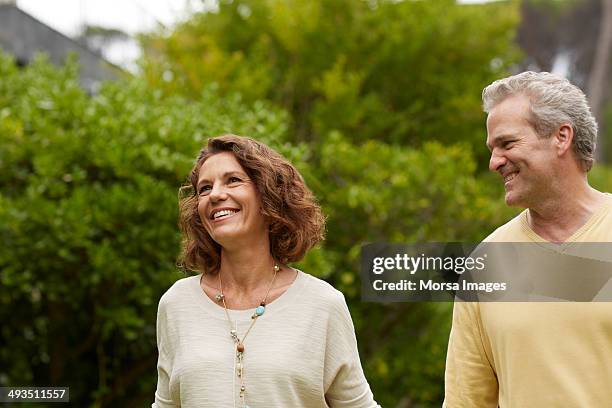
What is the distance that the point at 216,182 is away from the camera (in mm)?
2432

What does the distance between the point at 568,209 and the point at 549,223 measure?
0.07 meters

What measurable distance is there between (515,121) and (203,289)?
3.34 feet

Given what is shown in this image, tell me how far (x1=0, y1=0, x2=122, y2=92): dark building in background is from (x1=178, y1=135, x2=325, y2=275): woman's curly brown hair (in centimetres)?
552

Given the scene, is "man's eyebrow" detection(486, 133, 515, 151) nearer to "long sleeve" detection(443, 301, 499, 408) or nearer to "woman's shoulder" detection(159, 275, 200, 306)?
"long sleeve" detection(443, 301, 499, 408)

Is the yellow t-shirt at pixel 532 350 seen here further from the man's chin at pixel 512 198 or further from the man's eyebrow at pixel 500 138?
the man's eyebrow at pixel 500 138

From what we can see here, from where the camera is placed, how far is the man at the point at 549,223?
Answer: 86.1 inches

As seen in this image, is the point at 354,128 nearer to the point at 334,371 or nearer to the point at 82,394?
the point at 82,394

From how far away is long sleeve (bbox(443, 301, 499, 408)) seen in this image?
2422mm

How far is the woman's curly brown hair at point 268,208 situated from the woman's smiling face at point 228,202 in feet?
0.08

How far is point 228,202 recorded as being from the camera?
2.40 m

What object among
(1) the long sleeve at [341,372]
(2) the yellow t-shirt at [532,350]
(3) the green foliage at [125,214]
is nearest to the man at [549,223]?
(2) the yellow t-shirt at [532,350]

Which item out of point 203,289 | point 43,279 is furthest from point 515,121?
point 43,279

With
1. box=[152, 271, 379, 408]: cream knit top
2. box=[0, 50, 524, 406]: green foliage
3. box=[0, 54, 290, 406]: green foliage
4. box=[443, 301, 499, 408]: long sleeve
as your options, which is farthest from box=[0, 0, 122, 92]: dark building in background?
box=[443, 301, 499, 408]: long sleeve

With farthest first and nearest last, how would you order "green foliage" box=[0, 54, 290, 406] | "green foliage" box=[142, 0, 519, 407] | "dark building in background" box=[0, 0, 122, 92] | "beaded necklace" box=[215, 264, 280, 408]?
1. "dark building in background" box=[0, 0, 122, 92]
2. "green foliage" box=[142, 0, 519, 407]
3. "green foliage" box=[0, 54, 290, 406]
4. "beaded necklace" box=[215, 264, 280, 408]
